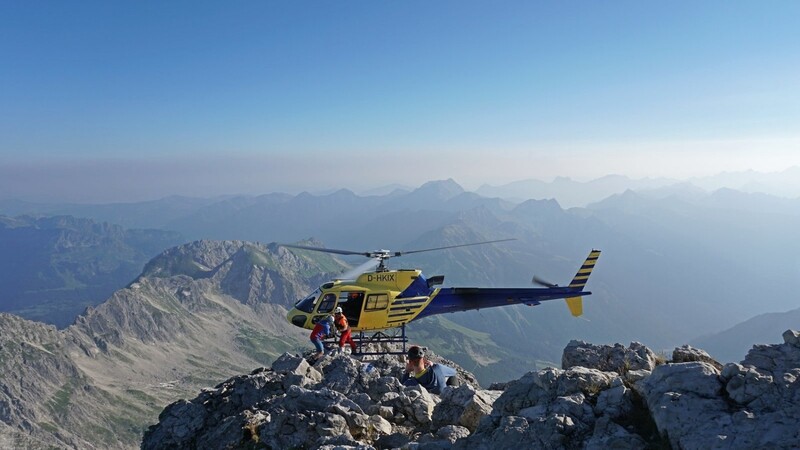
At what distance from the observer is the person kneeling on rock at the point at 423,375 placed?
18422mm

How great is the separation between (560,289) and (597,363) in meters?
13.6

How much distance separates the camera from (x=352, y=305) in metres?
26.4

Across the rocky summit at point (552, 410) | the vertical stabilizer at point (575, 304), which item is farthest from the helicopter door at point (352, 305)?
the vertical stabilizer at point (575, 304)

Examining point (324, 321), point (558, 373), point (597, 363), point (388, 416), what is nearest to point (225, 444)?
point (388, 416)

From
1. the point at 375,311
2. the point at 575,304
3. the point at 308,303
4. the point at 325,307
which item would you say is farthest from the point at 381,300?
the point at 575,304

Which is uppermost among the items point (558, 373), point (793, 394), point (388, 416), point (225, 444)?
point (793, 394)

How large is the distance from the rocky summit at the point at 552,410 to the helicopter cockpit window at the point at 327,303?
20.2 ft

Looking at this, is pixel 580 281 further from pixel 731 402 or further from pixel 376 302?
pixel 731 402

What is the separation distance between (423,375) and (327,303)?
9073 mm

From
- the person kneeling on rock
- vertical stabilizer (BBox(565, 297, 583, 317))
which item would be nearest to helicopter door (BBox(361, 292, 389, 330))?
the person kneeling on rock

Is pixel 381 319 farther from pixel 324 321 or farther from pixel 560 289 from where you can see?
pixel 560 289

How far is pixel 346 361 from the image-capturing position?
21016 mm

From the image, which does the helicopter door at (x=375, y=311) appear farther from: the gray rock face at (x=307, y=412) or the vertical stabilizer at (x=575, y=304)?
the vertical stabilizer at (x=575, y=304)

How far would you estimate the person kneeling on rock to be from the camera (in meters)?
18.4
